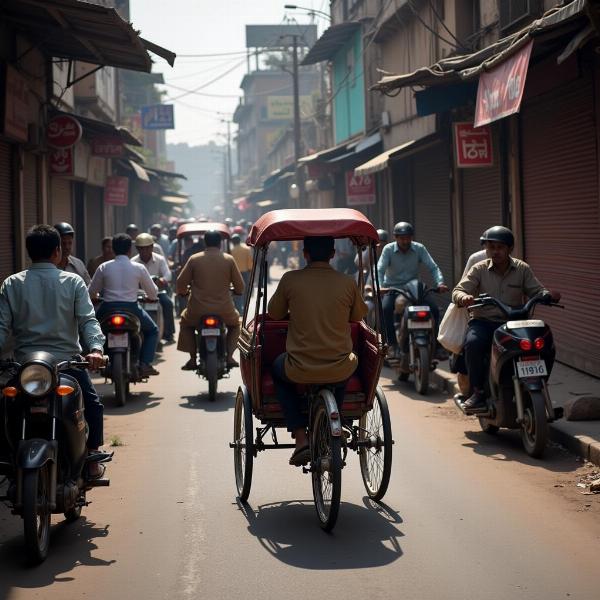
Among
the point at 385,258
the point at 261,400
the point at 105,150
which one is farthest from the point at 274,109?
the point at 261,400

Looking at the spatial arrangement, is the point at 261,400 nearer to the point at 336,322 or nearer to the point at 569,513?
the point at 336,322

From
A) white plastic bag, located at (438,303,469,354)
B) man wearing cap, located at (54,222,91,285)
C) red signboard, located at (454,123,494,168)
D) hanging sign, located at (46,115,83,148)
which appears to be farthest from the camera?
hanging sign, located at (46,115,83,148)

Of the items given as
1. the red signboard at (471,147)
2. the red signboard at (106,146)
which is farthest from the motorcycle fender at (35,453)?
the red signboard at (106,146)

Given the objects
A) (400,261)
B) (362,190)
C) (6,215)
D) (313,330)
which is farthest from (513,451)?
(362,190)

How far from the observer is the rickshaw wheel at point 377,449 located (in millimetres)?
6488

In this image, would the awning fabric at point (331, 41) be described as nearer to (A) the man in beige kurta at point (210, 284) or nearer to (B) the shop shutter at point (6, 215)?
(B) the shop shutter at point (6, 215)

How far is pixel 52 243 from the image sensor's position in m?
6.29

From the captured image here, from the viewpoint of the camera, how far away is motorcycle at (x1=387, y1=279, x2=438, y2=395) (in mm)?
11891

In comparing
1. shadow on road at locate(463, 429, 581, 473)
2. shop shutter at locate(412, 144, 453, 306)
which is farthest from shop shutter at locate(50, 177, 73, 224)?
shadow on road at locate(463, 429, 581, 473)

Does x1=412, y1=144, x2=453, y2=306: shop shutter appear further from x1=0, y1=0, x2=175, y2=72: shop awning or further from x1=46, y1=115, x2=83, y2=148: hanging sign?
x1=0, y1=0, x2=175, y2=72: shop awning

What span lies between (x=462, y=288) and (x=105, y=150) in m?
15.8

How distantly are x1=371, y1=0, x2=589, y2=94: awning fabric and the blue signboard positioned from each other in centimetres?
3610

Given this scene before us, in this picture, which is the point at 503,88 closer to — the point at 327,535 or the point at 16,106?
the point at 327,535

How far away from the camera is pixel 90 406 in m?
6.39
